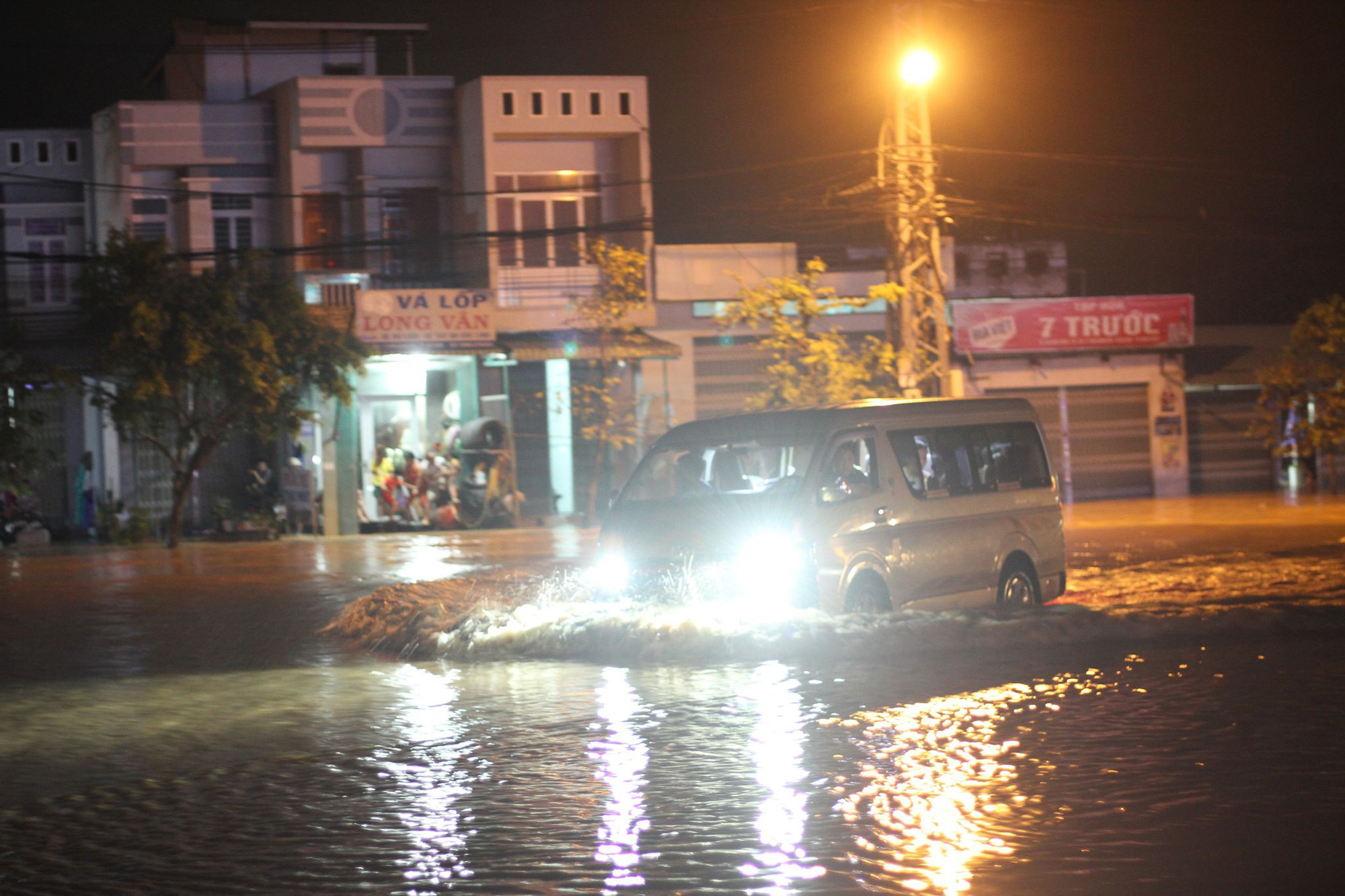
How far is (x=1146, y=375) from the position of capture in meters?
35.8

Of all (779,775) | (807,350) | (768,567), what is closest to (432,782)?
(779,775)

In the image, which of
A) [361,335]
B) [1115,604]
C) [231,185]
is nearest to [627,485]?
[1115,604]

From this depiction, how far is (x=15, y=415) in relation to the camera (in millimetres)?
27344

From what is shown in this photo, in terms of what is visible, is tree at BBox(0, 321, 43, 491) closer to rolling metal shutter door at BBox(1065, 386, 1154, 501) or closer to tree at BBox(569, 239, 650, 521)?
tree at BBox(569, 239, 650, 521)

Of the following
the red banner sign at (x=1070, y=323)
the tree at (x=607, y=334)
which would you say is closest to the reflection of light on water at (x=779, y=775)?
the tree at (x=607, y=334)

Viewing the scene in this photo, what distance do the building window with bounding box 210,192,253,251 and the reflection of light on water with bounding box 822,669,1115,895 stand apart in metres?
28.3

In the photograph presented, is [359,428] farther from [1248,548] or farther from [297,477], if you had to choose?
[1248,548]

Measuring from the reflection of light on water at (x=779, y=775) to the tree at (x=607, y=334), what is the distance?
63.0 ft

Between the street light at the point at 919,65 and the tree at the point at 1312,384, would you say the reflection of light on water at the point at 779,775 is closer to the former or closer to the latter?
the street light at the point at 919,65

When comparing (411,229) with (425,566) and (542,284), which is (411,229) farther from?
(425,566)

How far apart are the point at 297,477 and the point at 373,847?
23809 millimetres

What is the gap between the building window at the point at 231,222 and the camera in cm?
3456

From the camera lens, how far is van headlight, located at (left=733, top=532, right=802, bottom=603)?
11.2 m

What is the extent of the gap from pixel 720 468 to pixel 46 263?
29.4m
